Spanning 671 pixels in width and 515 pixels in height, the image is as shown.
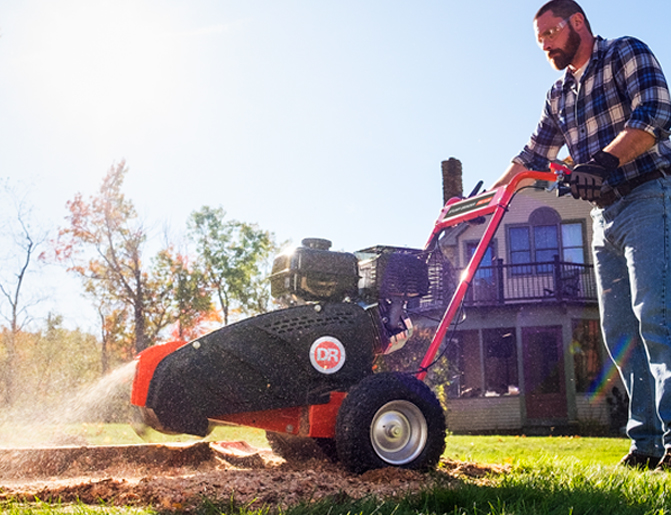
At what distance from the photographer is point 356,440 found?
9.91 feet

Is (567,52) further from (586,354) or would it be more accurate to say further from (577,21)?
(586,354)

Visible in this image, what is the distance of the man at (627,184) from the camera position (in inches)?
115

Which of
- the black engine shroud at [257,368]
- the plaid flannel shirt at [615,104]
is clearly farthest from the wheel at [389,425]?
the plaid flannel shirt at [615,104]

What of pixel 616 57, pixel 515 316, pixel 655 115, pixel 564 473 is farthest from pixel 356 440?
pixel 515 316

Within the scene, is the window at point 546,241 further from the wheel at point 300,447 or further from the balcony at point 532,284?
the wheel at point 300,447

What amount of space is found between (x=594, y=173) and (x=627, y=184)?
36 centimetres

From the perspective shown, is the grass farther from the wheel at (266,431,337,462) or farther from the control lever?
the control lever

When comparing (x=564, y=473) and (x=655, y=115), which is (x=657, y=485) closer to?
(x=564, y=473)

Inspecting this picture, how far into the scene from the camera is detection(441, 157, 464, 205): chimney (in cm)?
1812

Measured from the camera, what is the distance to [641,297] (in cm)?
302

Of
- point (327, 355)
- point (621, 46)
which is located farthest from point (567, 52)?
point (327, 355)

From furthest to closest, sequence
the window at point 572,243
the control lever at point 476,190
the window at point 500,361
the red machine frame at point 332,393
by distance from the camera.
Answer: the window at point 572,243 < the window at point 500,361 < the control lever at point 476,190 < the red machine frame at point 332,393

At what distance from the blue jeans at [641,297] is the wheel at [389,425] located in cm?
93

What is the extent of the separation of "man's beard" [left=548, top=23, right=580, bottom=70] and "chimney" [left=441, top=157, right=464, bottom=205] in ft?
48.8
